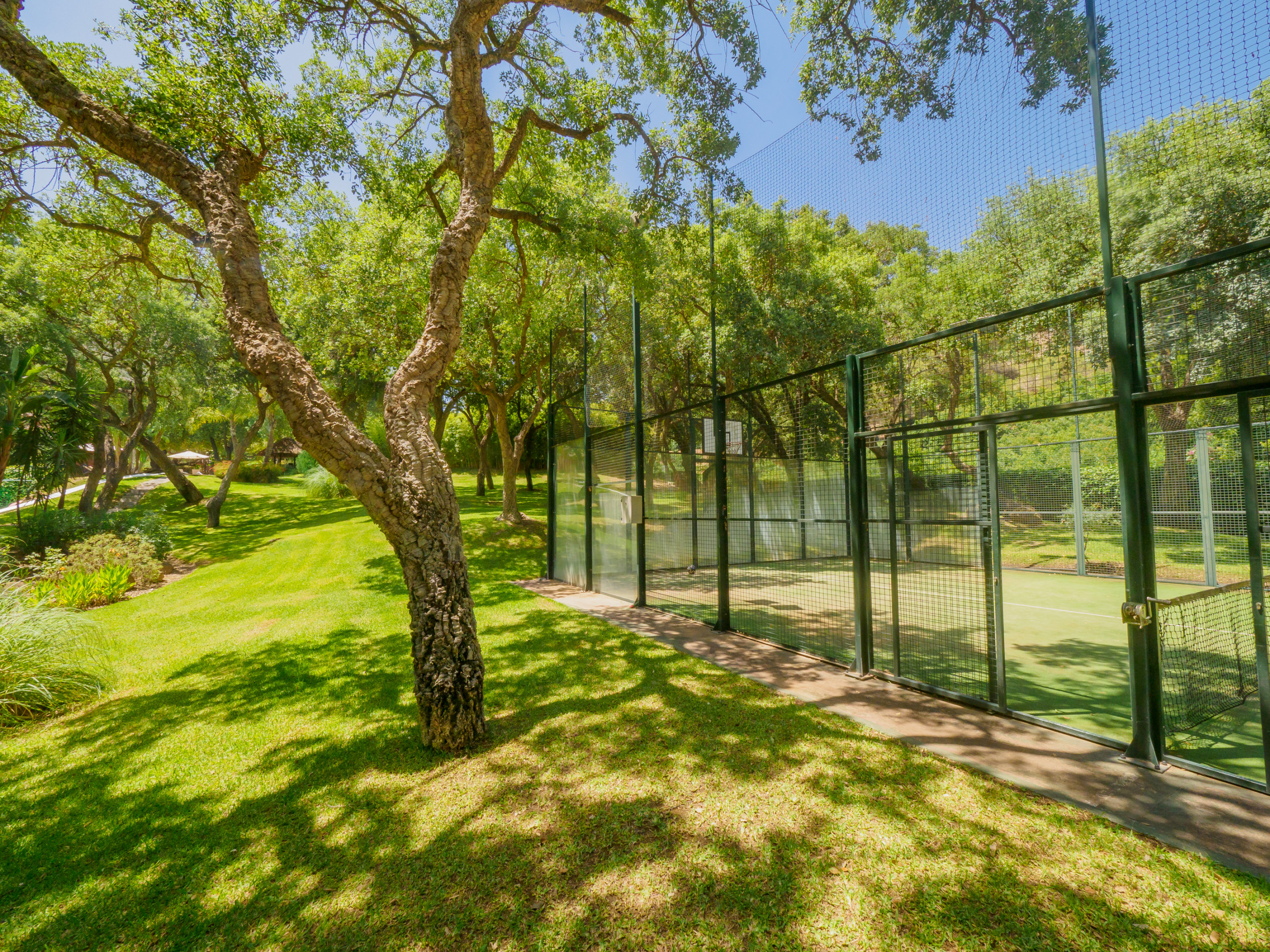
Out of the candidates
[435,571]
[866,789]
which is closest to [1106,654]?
[866,789]

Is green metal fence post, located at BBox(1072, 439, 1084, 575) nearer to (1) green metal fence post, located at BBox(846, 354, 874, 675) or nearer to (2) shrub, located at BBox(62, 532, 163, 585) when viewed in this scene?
(1) green metal fence post, located at BBox(846, 354, 874, 675)

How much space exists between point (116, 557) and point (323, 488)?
14.3 m

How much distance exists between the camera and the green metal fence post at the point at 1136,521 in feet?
9.51

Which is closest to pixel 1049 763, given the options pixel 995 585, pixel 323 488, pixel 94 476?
pixel 995 585

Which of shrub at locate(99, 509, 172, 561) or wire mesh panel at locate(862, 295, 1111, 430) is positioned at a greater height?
wire mesh panel at locate(862, 295, 1111, 430)

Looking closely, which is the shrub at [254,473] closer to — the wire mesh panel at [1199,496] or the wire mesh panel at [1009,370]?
the wire mesh panel at [1009,370]

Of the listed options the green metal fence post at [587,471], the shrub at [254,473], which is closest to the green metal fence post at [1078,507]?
the green metal fence post at [587,471]

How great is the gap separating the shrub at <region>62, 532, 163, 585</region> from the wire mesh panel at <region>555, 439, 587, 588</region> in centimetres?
712

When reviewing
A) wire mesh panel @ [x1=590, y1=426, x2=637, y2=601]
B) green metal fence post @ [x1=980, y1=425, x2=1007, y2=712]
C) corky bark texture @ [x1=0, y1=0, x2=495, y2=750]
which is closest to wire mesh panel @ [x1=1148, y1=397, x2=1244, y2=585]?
green metal fence post @ [x1=980, y1=425, x2=1007, y2=712]

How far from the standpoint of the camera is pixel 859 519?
4316 mm

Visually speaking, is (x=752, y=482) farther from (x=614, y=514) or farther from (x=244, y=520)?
(x=244, y=520)

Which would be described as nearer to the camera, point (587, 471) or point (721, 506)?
point (721, 506)

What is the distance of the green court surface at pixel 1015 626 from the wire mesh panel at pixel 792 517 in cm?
4

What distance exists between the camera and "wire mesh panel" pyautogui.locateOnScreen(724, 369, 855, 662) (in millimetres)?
5984
